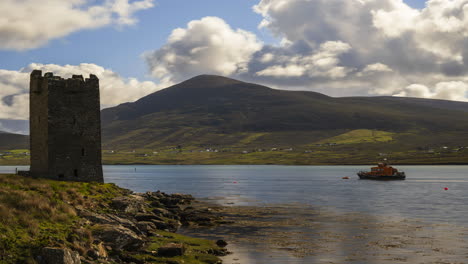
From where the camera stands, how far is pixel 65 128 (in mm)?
50812

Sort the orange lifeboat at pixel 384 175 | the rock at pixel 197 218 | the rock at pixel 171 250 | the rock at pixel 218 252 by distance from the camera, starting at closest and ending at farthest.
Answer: the rock at pixel 171 250 < the rock at pixel 218 252 < the rock at pixel 197 218 < the orange lifeboat at pixel 384 175

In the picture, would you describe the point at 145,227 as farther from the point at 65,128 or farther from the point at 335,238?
the point at 335,238

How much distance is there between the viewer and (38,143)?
51.1m

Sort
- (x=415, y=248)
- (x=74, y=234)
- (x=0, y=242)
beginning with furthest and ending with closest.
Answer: (x=415, y=248) < (x=74, y=234) < (x=0, y=242)

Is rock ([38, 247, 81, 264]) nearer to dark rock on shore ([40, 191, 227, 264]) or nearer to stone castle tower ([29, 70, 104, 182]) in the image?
dark rock on shore ([40, 191, 227, 264])

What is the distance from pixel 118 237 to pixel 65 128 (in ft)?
73.1

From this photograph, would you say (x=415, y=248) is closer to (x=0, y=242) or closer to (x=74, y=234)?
(x=74, y=234)

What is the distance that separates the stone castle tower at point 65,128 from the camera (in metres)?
49.9

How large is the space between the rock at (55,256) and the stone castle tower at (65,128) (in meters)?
25.3

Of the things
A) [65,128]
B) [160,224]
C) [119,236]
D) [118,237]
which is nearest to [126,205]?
[160,224]

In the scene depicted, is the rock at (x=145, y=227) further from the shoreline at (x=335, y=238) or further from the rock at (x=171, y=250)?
the shoreline at (x=335, y=238)

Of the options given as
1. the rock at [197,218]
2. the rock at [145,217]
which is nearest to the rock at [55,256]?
the rock at [145,217]

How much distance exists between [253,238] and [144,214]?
10852 millimetres

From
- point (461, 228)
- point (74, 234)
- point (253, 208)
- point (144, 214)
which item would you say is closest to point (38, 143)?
point (144, 214)
